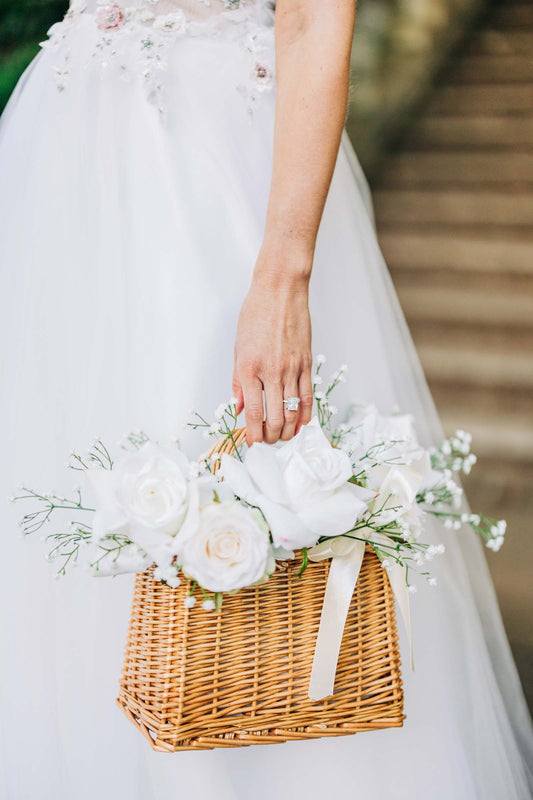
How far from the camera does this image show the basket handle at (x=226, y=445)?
709mm

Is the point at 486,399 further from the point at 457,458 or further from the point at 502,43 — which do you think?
the point at 502,43

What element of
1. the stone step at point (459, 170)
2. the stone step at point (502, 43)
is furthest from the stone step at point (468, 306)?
the stone step at point (502, 43)

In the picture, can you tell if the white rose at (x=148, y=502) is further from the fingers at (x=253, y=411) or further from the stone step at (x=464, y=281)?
the stone step at (x=464, y=281)

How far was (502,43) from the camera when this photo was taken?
308cm

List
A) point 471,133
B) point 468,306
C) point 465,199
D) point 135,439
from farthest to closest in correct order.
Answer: point 471,133, point 465,199, point 468,306, point 135,439

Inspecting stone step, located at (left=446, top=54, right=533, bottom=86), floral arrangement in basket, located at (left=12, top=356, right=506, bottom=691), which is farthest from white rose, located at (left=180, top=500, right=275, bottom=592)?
stone step, located at (left=446, top=54, right=533, bottom=86)

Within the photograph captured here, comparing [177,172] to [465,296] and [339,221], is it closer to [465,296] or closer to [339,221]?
[339,221]

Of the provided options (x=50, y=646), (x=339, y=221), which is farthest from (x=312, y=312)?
(x=50, y=646)

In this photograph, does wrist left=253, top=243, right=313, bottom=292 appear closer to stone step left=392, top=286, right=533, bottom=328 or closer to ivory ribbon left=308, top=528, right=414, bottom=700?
ivory ribbon left=308, top=528, right=414, bottom=700

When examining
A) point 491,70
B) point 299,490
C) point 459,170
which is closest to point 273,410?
point 299,490

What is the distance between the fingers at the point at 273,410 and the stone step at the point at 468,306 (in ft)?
5.73

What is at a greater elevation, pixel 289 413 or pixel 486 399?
pixel 486 399

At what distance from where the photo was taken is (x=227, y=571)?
0.61m

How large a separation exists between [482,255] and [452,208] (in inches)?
10.7
